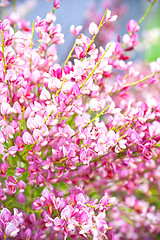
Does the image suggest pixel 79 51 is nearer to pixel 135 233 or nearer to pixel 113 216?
pixel 113 216

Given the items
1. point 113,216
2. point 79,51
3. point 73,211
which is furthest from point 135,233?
point 79,51

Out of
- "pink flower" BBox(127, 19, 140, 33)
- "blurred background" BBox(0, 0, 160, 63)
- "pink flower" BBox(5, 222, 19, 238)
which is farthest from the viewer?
"blurred background" BBox(0, 0, 160, 63)

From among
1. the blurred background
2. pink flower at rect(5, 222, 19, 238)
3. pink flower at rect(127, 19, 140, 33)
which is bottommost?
pink flower at rect(5, 222, 19, 238)

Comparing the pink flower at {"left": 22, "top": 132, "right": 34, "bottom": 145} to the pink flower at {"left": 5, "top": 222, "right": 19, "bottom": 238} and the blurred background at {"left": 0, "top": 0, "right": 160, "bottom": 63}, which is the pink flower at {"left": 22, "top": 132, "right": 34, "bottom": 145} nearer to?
the pink flower at {"left": 5, "top": 222, "right": 19, "bottom": 238}

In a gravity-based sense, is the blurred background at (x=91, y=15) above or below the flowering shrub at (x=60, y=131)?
above

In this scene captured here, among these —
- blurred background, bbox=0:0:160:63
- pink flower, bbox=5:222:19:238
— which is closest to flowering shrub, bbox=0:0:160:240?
pink flower, bbox=5:222:19:238

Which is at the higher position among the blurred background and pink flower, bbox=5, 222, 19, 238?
the blurred background

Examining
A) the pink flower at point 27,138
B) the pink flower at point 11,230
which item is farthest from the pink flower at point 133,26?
the pink flower at point 11,230

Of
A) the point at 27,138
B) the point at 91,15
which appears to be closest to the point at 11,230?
the point at 27,138

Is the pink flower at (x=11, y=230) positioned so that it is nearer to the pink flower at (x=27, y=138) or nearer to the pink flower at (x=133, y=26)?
the pink flower at (x=27, y=138)

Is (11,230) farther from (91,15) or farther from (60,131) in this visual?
(91,15)

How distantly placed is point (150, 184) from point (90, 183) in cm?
26

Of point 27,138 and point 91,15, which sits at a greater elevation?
point 91,15

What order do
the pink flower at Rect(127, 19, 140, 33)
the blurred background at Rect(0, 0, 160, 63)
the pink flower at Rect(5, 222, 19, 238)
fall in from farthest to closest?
1. the blurred background at Rect(0, 0, 160, 63)
2. the pink flower at Rect(127, 19, 140, 33)
3. the pink flower at Rect(5, 222, 19, 238)
